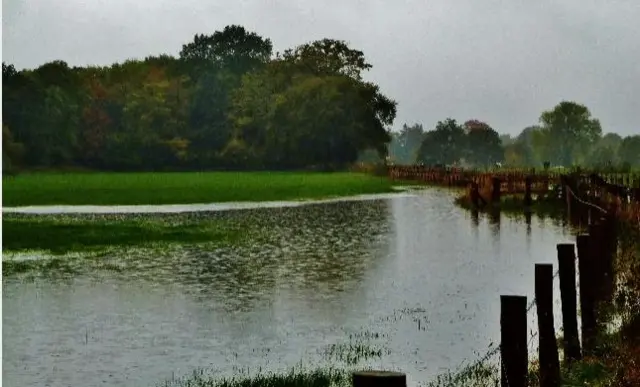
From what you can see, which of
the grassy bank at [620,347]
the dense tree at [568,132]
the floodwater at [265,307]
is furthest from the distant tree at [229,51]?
the grassy bank at [620,347]

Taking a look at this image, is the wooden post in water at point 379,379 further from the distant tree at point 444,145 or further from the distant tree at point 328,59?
the distant tree at point 444,145

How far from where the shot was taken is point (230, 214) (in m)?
41.6

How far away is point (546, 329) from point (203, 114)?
100300 millimetres

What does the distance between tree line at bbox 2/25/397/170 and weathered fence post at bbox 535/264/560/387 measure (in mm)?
84480

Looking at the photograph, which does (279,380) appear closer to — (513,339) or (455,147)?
(513,339)

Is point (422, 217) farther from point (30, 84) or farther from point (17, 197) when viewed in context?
point (30, 84)

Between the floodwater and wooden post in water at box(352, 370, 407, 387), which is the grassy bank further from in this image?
wooden post in water at box(352, 370, 407, 387)

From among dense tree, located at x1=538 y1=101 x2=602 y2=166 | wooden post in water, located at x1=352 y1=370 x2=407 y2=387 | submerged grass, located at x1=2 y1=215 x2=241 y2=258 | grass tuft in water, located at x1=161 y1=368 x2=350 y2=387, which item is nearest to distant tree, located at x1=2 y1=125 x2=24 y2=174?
submerged grass, located at x1=2 y1=215 x2=241 y2=258

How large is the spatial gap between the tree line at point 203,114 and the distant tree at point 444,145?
5204cm

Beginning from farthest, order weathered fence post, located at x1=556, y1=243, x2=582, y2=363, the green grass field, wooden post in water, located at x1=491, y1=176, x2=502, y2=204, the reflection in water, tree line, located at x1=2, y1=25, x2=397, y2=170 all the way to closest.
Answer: tree line, located at x1=2, y1=25, x2=397, y2=170 < the green grass field < wooden post in water, located at x1=491, y1=176, x2=502, y2=204 < the reflection in water < weathered fence post, located at x1=556, y1=243, x2=582, y2=363

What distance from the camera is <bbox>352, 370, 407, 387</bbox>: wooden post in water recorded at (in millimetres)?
4605

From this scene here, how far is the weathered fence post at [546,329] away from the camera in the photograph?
10.1 m

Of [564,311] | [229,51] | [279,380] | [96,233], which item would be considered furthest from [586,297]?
[229,51]

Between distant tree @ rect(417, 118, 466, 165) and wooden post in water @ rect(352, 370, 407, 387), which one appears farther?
distant tree @ rect(417, 118, 466, 165)
